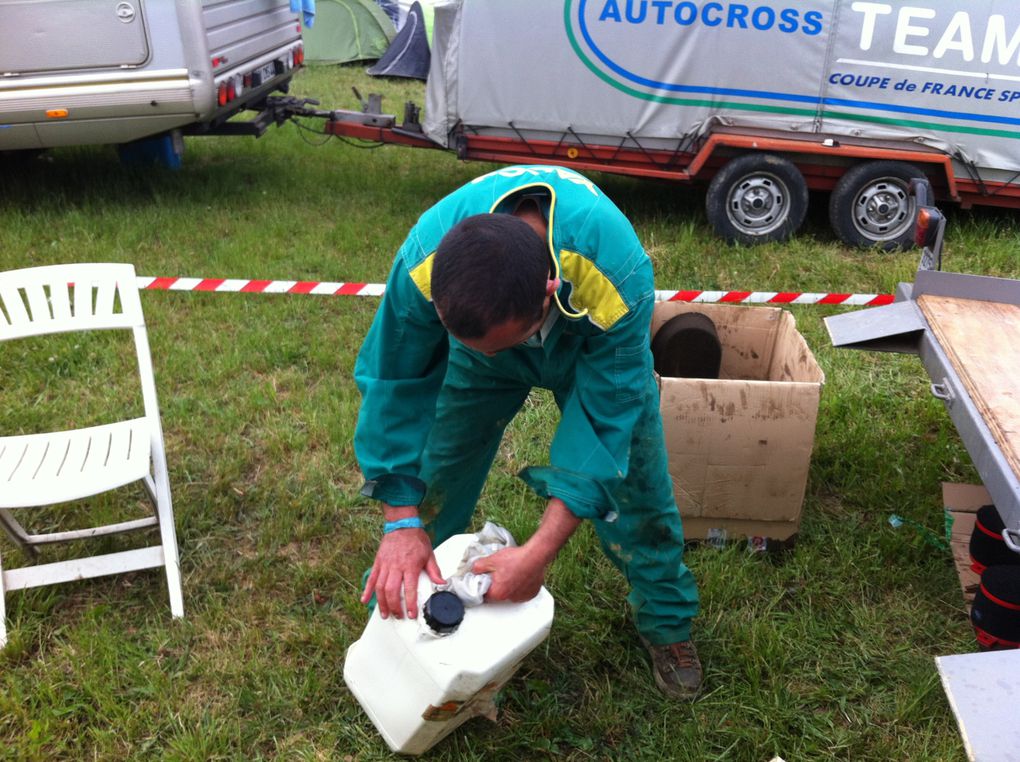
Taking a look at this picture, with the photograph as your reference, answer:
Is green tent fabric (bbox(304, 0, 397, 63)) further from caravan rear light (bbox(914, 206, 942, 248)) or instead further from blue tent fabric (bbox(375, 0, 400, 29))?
caravan rear light (bbox(914, 206, 942, 248))

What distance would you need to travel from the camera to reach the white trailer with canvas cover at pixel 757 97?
5.86m

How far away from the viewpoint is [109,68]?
6.05m

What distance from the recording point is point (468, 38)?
6.23 m

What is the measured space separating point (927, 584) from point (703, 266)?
320 cm

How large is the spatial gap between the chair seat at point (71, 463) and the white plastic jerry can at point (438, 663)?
3.55 feet

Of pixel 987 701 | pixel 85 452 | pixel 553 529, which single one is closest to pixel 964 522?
pixel 987 701

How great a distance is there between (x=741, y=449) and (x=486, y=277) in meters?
1.85

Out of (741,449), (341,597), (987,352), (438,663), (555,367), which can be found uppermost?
(555,367)

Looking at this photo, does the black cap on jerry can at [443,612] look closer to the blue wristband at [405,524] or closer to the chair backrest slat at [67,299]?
the blue wristband at [405,524]

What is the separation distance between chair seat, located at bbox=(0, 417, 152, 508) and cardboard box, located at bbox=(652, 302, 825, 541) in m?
1.87

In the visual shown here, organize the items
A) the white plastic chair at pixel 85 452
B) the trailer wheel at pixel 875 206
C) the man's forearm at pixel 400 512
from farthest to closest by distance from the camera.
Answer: the trailer wheel at pixel 875 206 < the white plastic chair at pixel 85 452 < the man's forearm at pixel 400 512

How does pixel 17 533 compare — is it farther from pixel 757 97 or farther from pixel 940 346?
pixel 757 97

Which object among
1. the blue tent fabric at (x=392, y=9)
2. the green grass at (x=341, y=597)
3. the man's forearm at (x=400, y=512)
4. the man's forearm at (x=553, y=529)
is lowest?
the green grass at (x=341, y=597)

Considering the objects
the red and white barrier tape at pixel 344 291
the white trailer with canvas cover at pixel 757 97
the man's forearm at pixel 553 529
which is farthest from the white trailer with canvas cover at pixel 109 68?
the man's forearm at pixel 553 529
